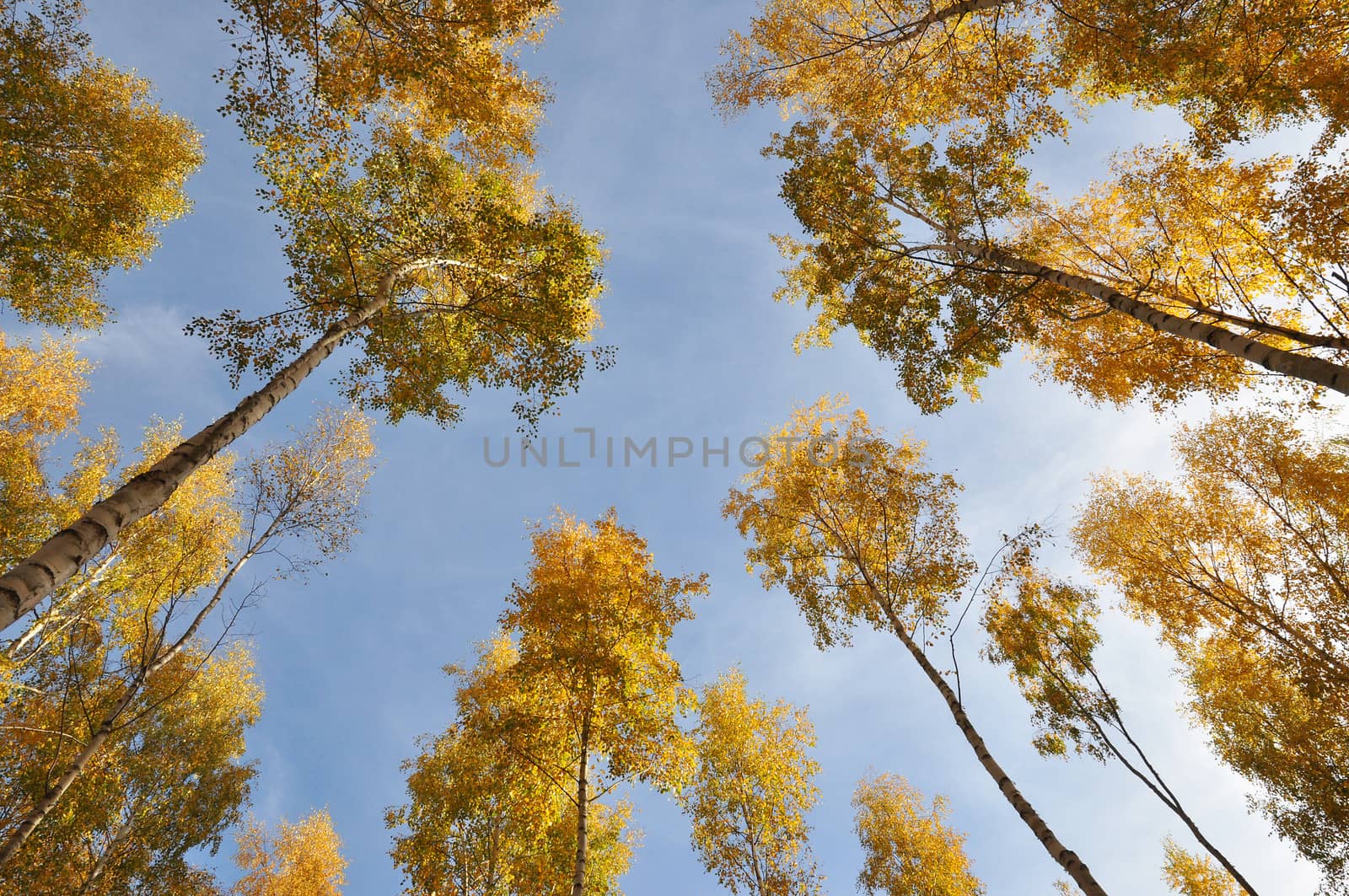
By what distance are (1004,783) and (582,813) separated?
17.6 feet

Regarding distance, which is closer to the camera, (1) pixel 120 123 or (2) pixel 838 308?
(1) pixel 120 123

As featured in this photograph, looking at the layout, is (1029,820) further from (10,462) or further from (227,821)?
→ (10,462)

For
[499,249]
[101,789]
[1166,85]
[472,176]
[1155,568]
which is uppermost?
[472,176]

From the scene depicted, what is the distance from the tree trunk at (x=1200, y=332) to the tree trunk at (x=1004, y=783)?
505 cm

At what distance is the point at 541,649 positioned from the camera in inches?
336

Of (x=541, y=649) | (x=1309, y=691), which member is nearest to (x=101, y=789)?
(x=541, y=649)

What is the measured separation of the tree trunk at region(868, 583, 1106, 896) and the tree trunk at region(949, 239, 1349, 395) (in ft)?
16.6

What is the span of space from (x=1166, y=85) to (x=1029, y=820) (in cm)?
1106

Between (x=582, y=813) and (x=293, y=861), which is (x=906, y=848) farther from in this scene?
(x=293, y=861)

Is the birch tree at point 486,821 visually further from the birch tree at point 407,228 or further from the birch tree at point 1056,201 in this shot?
the birch tree at point 1056,201

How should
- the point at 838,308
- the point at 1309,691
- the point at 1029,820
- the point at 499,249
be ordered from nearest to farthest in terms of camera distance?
the point at 1029,820 → the point at 499,249 → the point at 1309,691 → the point at 838,308

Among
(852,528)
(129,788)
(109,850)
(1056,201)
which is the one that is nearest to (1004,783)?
(852,528)

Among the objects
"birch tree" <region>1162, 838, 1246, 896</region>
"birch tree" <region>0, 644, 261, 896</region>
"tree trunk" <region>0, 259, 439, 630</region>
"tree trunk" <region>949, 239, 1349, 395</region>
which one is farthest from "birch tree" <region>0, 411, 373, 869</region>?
"birch tree" <region>1162, 838, 1246, 896</region>

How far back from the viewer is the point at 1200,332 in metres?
5.80
